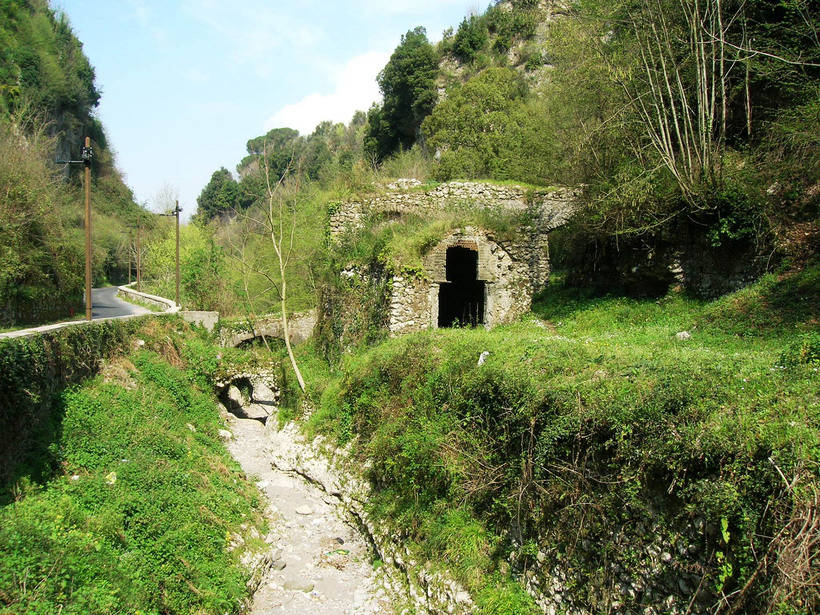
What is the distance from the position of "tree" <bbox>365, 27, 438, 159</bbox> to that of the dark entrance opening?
87.7 ft

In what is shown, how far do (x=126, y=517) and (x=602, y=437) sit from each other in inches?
277

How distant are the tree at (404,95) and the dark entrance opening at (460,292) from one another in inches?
1053

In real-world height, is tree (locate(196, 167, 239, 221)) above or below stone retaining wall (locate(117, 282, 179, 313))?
above

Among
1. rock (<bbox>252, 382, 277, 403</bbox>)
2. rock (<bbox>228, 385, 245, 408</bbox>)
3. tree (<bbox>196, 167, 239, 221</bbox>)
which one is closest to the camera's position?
rock (<bbox>252, 382, 277, 403</bbox>)

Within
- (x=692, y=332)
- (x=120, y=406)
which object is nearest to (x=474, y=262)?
(x=692, y=332)

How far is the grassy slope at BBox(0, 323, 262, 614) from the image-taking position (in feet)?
20.8

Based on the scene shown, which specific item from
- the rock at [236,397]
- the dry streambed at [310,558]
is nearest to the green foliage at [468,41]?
the rock at [236,397]

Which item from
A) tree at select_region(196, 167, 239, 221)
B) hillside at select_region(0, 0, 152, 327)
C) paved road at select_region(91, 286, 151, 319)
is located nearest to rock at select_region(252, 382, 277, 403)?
paved road at select_region(91, 286, 151, 319)

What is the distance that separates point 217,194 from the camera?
72.6 meters

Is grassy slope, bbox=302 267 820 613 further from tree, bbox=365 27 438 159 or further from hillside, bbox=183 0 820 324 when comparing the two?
tree, bbox=365 27 438 159

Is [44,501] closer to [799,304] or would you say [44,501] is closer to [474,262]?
[799,304]

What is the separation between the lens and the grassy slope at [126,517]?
633 cm

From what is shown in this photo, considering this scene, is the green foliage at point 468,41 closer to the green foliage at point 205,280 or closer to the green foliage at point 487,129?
the green foliage at point 487,129

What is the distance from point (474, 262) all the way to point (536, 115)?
595 inches
